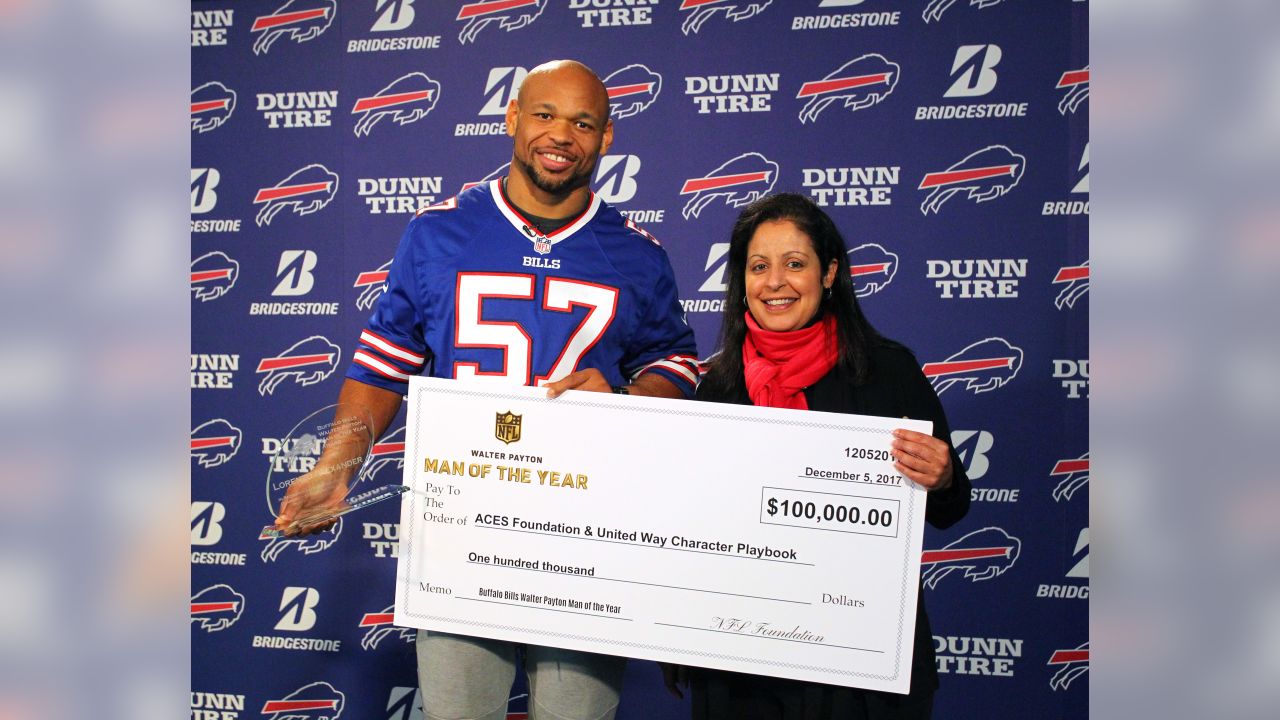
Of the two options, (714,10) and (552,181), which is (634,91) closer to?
(714,10)

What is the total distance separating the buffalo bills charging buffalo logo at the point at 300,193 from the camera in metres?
3.44

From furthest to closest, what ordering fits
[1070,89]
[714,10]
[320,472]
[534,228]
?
[714,10] < [1070,89] < [534,228] < [320,472]

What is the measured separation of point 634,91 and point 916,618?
7.28ft

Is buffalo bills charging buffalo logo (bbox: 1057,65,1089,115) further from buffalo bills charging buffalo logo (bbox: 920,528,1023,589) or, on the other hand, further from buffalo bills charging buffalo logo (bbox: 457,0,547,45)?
buffalo bills charging buffalo logo (bbox: 457,0,547,45)

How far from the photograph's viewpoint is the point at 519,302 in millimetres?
1807

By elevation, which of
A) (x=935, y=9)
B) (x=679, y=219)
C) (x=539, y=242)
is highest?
(x=935, y=9)

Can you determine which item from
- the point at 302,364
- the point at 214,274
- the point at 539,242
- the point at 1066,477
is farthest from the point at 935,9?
the point at 214,274

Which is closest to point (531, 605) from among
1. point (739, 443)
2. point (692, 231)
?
point (739, 443)

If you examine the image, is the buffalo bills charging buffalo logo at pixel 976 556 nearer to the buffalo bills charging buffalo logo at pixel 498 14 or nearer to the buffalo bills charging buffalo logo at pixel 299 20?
the buffalo bills charging buffalo logo at pixel 498 14

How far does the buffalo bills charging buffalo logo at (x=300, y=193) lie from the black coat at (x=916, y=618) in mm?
2271

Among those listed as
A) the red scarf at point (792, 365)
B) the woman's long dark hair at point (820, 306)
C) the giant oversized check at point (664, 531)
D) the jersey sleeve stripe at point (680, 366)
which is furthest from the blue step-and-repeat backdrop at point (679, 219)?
the giant oversized check at point (664, 531)

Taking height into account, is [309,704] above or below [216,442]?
below

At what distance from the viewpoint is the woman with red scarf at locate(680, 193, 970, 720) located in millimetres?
1679
